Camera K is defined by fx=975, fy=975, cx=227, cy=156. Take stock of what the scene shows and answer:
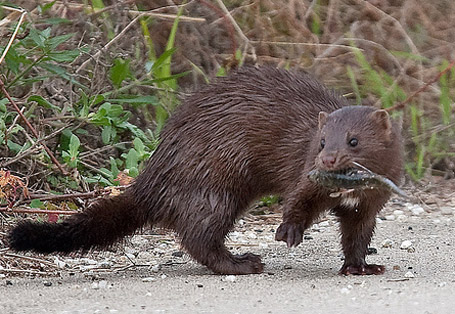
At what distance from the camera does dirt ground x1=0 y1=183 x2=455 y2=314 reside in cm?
380

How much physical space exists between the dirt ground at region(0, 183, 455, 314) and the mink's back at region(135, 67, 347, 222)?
447 millimetres

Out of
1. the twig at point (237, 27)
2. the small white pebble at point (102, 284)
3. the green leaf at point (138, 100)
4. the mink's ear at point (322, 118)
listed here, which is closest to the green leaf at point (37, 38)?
the green leaf at point (138, 100)

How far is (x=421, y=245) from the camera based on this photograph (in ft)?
17.8

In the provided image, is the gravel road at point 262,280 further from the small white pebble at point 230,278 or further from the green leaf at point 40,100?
the green leaf at point 40,100

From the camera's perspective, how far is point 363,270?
464cm

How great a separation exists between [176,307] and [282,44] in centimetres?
442

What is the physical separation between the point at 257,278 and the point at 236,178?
501mm

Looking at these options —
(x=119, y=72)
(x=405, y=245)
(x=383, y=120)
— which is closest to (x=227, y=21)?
(x=119, y=72)

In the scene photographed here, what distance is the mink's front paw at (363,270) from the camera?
464 cm

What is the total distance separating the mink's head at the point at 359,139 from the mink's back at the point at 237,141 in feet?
Result: 0.82

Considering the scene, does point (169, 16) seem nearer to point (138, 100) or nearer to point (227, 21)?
Answer: point (227, 21)

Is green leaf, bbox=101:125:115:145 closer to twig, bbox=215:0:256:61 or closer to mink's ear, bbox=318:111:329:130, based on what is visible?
mink's ear, bbox=318:111:329:130

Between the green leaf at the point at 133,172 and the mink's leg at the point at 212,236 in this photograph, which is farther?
the green leaf at the point at 133,172

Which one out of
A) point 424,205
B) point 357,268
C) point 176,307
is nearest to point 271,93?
point 357,268
